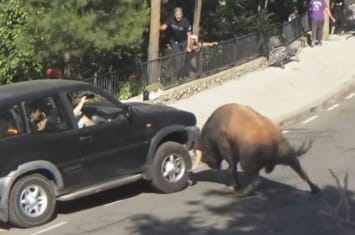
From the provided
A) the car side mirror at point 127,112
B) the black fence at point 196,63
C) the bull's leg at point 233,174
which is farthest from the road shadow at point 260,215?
the black fence at point 196,63

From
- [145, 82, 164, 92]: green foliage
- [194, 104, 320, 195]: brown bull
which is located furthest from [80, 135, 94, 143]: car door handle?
[145, 82, 164, 92]: green foliage

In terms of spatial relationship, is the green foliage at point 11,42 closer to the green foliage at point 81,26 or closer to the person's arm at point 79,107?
the green foliage at point 81,26

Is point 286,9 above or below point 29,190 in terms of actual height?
above

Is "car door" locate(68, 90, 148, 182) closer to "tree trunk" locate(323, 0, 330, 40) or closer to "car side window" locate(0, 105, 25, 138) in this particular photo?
"car side window" locate(0, 105, 25, 138)

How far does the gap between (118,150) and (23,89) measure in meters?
1.40

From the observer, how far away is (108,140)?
11.2m

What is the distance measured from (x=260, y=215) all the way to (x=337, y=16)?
21507 mm

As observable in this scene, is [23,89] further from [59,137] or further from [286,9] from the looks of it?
[286,9]

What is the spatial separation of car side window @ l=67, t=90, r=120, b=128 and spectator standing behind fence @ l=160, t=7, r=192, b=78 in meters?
8.64

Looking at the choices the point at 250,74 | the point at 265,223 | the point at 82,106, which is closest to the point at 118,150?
the point at 82,106

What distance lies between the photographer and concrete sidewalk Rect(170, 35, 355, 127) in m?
18.3

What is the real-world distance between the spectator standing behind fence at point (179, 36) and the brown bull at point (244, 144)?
8919 millimetres

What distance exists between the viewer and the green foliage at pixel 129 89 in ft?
61.6

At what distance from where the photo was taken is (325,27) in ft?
88.4
